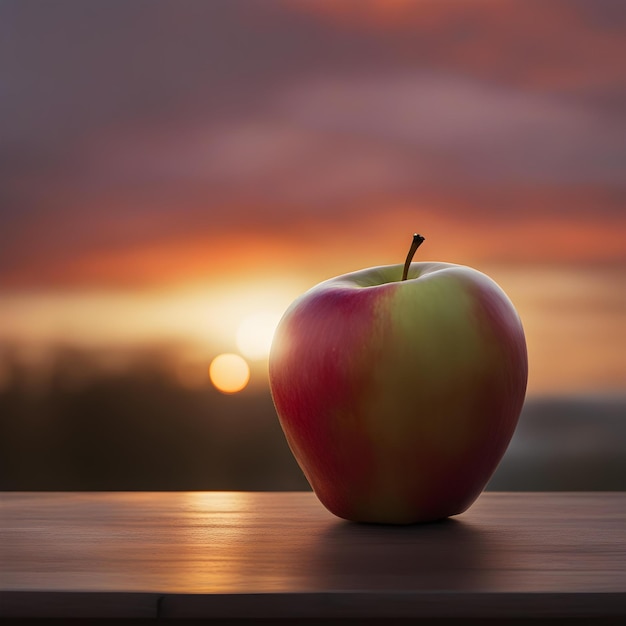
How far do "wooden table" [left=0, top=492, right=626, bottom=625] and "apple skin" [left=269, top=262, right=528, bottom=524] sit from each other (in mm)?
36

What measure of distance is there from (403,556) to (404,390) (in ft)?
0.47

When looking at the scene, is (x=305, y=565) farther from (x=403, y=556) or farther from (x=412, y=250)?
(x=412, y=250)

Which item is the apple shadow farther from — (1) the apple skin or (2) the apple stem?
(2) the apple stem

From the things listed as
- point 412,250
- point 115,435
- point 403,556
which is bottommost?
point 115,435

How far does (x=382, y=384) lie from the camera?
648 mm

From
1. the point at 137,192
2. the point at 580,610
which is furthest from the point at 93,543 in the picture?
the point at 137,192

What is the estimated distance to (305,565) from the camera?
1.66ft

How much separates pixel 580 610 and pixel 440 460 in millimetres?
243

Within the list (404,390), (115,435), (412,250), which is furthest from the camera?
(115,435)

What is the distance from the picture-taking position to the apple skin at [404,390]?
0.65 metres

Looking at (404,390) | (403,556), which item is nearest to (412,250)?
(404,390)

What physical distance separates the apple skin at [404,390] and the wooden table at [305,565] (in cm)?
4

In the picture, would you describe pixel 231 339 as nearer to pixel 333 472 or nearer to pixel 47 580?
pixel 333 472

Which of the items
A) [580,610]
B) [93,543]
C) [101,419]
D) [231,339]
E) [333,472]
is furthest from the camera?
[101,419]
